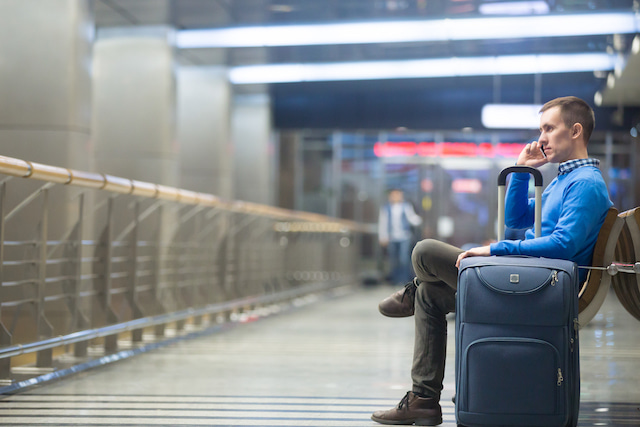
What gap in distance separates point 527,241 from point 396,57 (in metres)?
10.9

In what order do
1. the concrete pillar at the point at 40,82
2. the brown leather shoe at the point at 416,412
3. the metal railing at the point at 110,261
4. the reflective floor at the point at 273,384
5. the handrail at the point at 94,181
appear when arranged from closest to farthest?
the brown leather shoe at the point at 416,412 < the reflective floor at the point at 273,384 < the handrail at the point at 94,181 < the metal railing at the point at 110,261 < the concrete pillar at the point at 40,82

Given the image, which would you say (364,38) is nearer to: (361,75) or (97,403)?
(361,75)

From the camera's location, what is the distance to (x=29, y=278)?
393cm

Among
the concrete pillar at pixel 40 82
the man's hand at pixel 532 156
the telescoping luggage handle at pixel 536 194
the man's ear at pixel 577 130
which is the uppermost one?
the concrete pillar at pixel 40 82

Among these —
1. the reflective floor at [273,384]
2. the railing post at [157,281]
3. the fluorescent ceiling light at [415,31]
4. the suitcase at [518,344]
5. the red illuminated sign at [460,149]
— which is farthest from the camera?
the red illuminated sign at [460,149]

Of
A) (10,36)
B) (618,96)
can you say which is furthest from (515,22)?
(10,36)

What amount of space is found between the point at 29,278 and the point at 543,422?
2561mm

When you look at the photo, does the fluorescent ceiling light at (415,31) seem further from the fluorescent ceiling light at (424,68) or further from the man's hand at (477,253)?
the man's hand at (477,253)

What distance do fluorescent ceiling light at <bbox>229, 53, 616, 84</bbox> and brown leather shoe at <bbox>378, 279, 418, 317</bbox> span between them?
8824 millimetres

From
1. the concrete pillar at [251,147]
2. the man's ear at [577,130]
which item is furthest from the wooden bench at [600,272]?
the concrete pillar at [251,147]

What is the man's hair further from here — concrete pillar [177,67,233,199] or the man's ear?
concrete pillar [177,67,233,199]

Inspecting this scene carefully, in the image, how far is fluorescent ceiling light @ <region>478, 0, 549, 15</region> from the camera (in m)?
10.0

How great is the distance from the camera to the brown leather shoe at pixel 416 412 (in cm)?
284

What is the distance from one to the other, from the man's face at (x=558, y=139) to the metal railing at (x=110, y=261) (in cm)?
211
